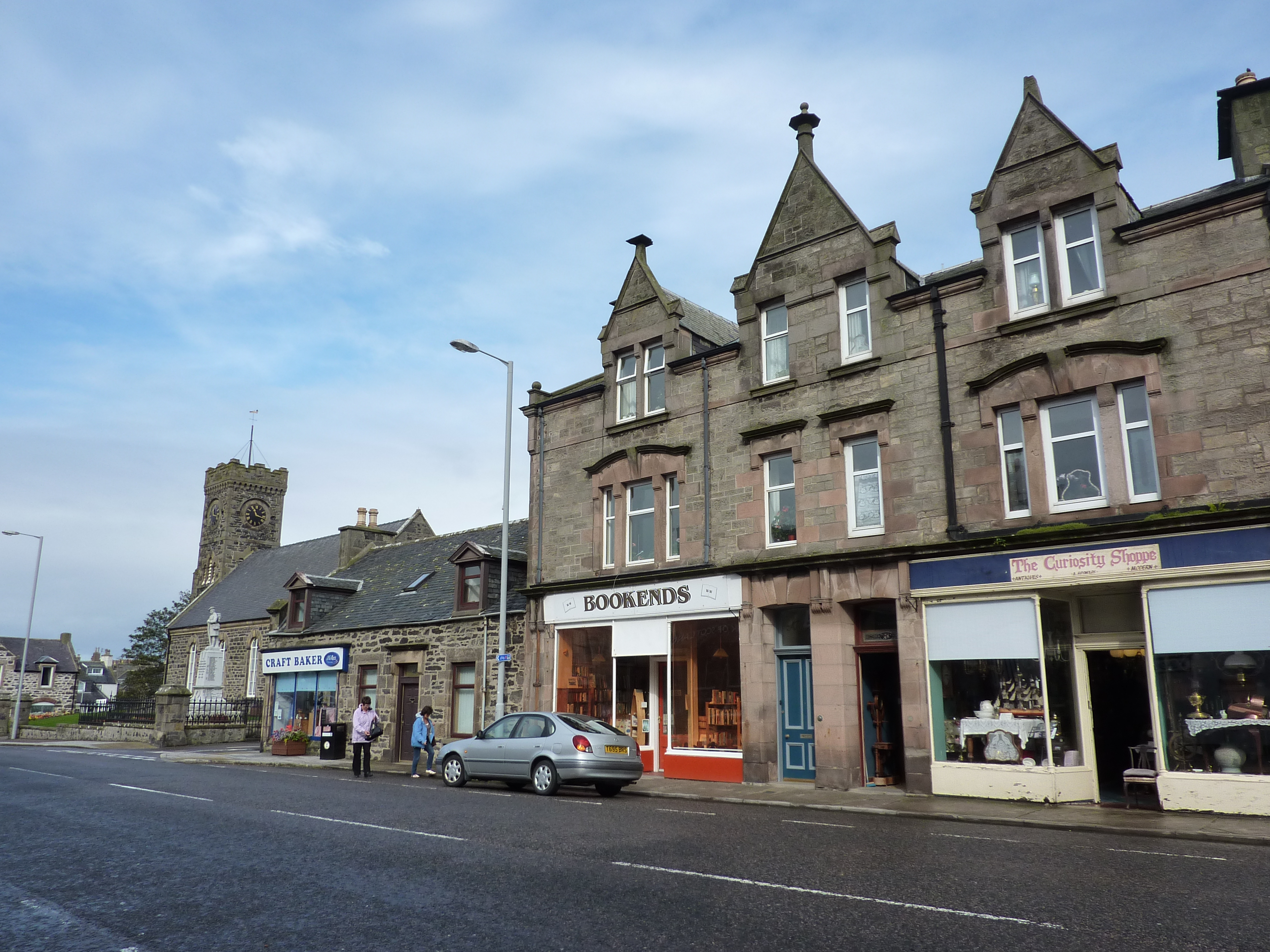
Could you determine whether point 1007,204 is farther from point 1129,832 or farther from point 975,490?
point 1129,832

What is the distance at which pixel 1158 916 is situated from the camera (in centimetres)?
669

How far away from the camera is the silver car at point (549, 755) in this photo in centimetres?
1634

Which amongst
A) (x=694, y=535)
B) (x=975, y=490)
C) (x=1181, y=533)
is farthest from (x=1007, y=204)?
(x=694, y=535)

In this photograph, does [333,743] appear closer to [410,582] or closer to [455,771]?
[410,582]

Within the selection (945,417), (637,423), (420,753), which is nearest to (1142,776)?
(945,417)

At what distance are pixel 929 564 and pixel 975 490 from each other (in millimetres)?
1546

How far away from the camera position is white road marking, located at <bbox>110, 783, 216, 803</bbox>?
1460 centimetres

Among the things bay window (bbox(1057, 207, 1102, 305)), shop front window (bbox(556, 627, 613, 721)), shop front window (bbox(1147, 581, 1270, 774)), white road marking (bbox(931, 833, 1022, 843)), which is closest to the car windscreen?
shop front window (bbox(556, 627, 613, 721))

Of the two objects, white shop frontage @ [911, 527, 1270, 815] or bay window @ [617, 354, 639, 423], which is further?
bay window @ [617, 354, 639, 423]

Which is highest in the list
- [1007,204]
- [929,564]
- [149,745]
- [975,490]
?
[1007,204]

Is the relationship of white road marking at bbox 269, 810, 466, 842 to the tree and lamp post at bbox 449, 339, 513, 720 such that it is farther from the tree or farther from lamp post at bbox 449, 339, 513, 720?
the tree

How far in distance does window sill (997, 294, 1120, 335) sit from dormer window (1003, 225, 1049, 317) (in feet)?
0.72

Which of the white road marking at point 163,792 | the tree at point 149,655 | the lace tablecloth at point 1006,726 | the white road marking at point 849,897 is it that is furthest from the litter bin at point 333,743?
the tree at point 149,655

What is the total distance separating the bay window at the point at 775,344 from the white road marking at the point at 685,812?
933 centimetres
